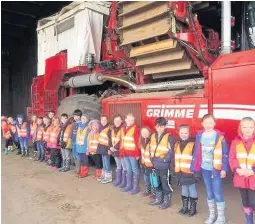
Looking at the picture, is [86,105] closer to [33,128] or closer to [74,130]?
[74,130]

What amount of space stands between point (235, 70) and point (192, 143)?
92cm

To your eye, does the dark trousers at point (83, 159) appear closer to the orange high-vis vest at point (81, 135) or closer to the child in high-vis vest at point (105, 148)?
the orange high-vis vest at point (81, 135)

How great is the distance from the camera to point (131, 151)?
15.7 feet

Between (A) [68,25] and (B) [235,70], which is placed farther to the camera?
(A) [68,25]

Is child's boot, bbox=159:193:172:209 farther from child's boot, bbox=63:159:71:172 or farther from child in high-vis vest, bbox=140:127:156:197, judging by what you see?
child's boot, bbox=63:159:71:172

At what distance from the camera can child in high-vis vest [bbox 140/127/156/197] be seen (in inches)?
170

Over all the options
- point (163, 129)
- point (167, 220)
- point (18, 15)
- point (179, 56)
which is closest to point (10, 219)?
point (167, 220)

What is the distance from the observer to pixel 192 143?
3.82 metres

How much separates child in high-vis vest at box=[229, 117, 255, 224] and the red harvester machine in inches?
14.8

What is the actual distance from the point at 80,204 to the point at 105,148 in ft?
3.95

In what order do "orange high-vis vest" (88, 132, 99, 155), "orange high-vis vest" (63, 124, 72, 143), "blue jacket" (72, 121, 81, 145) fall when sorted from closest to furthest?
"orange high-vis vest" (88, 132, 99, 155) → "blue jacket" (72, 121, 81, 145) → "orange high-vis vest" (63, 124, 72, 143)

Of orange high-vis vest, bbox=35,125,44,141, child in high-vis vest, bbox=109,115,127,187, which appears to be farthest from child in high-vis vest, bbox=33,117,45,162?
child in high-vis vest, bbox=109,115,127,187

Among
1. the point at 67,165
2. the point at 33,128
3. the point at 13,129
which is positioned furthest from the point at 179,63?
the point at 13,129

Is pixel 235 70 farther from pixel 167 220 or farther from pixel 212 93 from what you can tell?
pixel 167 220
